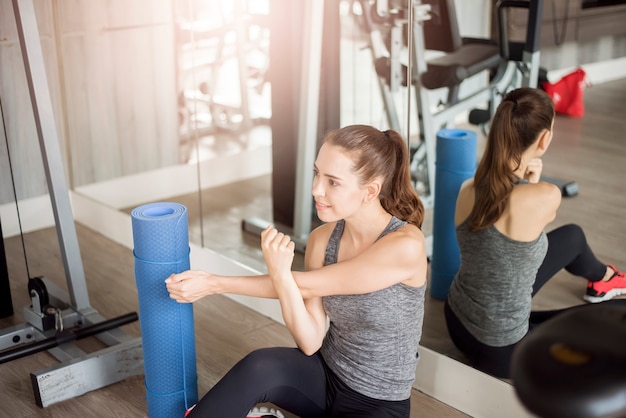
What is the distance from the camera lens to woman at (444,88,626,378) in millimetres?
2191

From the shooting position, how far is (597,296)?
7.13 ft

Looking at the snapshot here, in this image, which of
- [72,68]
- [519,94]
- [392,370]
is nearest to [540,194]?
[519,94]

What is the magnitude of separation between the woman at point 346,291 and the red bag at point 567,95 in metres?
0.51

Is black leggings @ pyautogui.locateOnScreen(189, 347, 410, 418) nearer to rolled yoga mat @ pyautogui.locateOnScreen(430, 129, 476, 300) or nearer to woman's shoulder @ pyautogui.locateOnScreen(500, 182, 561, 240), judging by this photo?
woman's shoulder @ pyautogui.locateOnScreen(500, 182, 561, 240)

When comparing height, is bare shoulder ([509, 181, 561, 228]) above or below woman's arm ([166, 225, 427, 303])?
above

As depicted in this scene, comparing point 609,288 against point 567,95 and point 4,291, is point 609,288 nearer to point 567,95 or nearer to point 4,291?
point 567,95

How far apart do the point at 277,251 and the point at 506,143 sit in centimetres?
77

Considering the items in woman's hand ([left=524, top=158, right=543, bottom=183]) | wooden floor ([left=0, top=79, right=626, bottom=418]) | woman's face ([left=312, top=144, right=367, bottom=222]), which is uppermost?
woman's face ([left=312, top=144, right=367, bottom=222])

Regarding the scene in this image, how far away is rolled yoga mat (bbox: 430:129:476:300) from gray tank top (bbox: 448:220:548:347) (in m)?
0.28

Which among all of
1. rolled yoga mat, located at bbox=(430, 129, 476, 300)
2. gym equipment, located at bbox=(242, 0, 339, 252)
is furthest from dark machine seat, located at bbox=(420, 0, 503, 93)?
gym equipment, located at bbox=(242, 0, 339, 252)

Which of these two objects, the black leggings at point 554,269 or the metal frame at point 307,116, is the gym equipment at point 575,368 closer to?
the black leggings at point 554,269

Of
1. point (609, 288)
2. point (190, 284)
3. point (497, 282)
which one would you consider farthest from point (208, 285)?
point (609, 288)

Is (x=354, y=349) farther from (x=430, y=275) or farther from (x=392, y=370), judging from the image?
(x=430, y=275)

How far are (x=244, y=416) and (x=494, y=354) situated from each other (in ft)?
2.58
